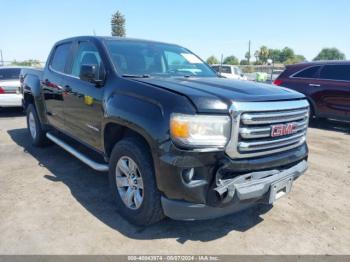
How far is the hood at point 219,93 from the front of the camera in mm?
2830

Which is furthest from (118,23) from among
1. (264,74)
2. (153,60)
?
(153,60)

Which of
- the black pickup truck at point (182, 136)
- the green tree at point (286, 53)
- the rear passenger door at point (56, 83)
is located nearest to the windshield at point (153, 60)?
the black pickup truck at point (182, 136)

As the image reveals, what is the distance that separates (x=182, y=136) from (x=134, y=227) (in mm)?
1237

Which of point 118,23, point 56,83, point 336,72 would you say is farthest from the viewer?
point 118,23

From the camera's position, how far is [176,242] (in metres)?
3.20

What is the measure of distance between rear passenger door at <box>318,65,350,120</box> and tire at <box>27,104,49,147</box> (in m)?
7.04

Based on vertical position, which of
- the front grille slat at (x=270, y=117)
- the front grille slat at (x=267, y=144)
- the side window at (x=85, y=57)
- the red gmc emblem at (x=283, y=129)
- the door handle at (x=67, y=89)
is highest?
the side window at (x=85, y=57)

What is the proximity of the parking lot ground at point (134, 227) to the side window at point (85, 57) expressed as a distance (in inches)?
61.4

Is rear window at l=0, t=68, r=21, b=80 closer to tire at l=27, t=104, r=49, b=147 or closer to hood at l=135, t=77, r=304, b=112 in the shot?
tire at l=27, t=104, r=49, b=147

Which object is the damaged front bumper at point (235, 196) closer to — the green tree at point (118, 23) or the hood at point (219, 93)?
the hood at point (219, 93)

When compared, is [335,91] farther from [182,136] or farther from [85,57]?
[182,136]

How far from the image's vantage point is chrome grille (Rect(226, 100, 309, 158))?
2.86 m

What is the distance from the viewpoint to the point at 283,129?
3199 millimetres

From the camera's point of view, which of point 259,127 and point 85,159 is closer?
point 259,127
